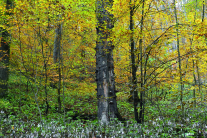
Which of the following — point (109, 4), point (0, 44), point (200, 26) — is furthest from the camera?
point (0, 44)

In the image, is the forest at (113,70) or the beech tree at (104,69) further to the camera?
the beech tree at (104,69)

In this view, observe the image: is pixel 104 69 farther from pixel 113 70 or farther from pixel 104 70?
pixel 113 70

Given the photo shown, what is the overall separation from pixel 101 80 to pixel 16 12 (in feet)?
12.0

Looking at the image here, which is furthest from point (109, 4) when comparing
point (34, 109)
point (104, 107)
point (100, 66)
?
point (34, 109)

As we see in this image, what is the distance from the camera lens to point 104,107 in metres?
4.89

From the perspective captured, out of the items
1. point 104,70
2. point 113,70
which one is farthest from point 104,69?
point 113,70

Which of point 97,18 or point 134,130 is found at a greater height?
point 97,18

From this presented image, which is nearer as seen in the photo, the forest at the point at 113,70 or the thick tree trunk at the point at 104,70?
the forest at the point at 113,70

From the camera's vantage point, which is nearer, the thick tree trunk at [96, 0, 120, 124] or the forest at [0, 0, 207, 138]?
the forest at [0, 0, 207, 138]

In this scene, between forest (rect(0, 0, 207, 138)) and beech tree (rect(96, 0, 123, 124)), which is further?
beech tree (rect(96, 0, 123, 124))

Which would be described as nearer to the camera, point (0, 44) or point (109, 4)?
point (109, 4)

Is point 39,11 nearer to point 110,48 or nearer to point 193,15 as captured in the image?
point 110,48

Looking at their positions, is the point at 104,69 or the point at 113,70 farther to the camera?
the point at 113,70

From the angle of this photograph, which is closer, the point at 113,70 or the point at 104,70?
the point at 104,70
